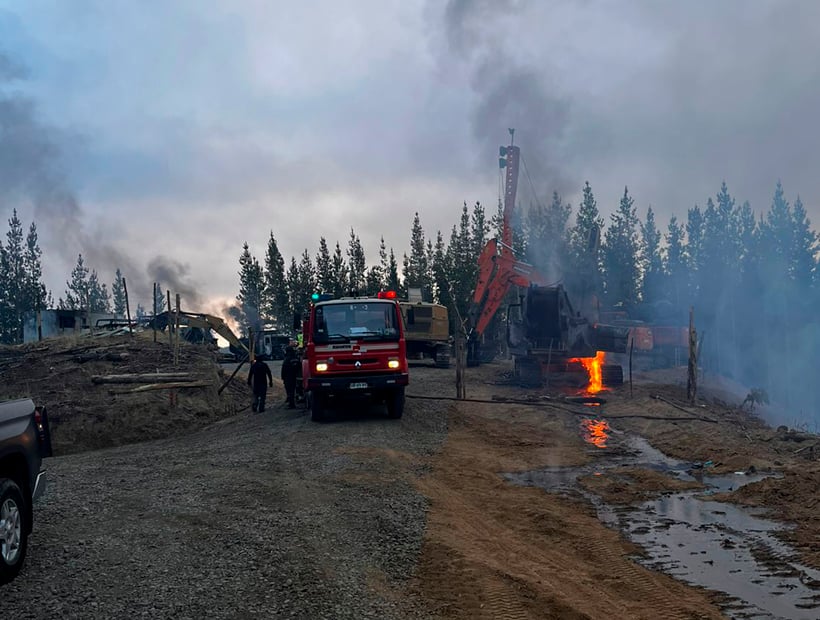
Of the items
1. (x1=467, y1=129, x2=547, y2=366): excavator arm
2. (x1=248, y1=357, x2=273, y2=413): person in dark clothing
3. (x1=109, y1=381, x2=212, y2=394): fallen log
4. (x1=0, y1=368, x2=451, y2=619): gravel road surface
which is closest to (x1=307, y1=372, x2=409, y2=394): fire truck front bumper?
(x1=0, y1=368, x2=451, y2=619): gravel road surface

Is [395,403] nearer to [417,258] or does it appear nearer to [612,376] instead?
[612,376]

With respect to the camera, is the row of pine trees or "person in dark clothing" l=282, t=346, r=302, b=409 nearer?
"person in dark clothing" l=282, t=346, r=302, b=409

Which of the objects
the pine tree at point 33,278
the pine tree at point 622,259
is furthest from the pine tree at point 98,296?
the pine tree at point 622,259

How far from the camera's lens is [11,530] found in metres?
5.83

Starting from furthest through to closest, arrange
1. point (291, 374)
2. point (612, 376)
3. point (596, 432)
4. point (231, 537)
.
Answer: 1. point (612, 376)
2. point (291, 374)
3. point (596, 432)
4. point (231, 537)

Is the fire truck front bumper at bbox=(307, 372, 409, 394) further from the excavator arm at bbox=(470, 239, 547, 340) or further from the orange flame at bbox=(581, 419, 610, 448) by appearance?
the excavator arm at bbox=(470, 239, 547, 340)

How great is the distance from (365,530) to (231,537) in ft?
4.53

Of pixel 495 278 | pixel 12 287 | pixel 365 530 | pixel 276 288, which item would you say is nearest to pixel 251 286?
pixel 276 288

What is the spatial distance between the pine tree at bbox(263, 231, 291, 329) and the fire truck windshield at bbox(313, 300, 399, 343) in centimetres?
5134

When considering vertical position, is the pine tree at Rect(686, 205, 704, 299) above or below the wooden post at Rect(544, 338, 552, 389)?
above

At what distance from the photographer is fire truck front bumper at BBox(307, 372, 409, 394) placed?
609 inches

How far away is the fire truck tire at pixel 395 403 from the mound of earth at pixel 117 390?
8108 mm

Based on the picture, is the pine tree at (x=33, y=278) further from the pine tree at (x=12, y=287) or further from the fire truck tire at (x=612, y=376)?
the fire truck tire at (x=612, y=376)

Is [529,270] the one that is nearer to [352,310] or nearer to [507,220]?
[507,220]
